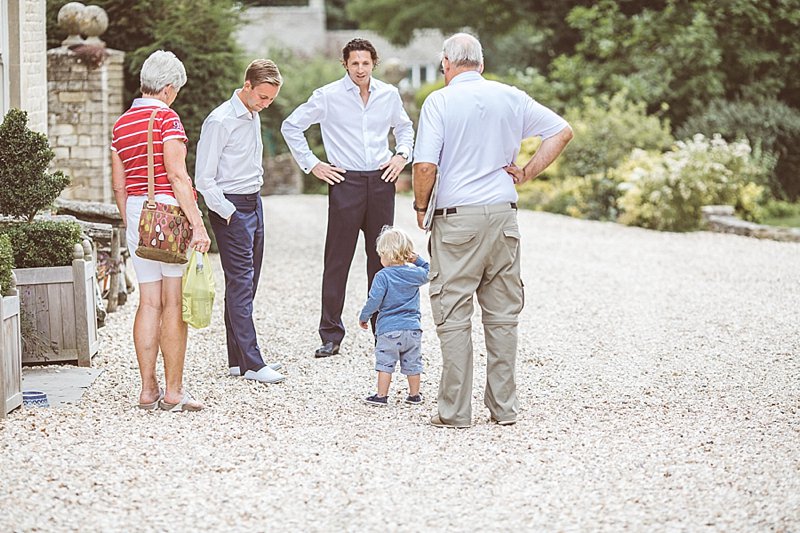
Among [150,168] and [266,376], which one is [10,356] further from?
[266,376]

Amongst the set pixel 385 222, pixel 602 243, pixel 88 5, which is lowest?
pixel 602 243

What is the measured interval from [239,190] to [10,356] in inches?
60.4

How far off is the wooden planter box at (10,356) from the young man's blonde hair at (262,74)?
1637mm

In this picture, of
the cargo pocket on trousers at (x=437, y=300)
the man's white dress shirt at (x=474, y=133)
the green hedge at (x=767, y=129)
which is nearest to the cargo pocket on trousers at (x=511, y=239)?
the man's white dress shirt at (x=474, y=133)

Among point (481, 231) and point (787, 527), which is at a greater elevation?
point (481, 231)

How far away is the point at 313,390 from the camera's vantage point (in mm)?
6316

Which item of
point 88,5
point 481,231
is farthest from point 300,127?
point 88,5

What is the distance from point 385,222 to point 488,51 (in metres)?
28.7

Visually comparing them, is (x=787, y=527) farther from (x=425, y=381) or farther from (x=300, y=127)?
(x=300, y=127)

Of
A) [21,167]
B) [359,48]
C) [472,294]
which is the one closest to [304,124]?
[359,48]

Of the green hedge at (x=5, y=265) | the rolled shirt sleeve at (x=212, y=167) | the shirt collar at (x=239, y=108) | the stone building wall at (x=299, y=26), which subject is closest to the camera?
the green hedge at (x=5, y=265)

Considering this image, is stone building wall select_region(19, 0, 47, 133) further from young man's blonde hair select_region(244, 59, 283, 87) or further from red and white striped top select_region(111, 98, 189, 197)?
red and white striped top select_region(111, 98, 189, 197)

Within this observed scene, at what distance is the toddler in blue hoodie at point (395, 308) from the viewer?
230 inches

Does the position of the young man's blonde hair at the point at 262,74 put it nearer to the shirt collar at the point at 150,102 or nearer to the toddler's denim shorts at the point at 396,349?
the shirt collar at the point at 150,102
